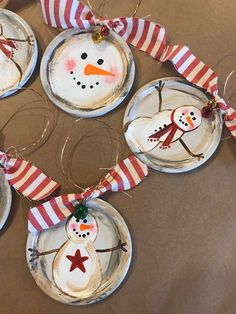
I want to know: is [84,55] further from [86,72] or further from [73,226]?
[73,226]

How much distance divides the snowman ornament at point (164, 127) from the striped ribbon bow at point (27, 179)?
0.15 metres

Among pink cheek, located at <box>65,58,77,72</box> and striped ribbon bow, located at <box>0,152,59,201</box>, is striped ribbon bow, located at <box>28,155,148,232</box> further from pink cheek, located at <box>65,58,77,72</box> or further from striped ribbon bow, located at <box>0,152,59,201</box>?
pink cheek, located at <box>65,58,77,72</box>

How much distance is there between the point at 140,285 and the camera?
2.18ft

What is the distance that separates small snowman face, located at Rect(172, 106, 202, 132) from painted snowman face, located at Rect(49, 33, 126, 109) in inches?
4.3

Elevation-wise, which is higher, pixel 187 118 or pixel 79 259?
pixel 187 118

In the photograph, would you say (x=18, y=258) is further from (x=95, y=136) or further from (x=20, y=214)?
(x=95, y=136)

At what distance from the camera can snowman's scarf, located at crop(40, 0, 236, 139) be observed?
0.69 meters

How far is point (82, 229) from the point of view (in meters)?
0.69

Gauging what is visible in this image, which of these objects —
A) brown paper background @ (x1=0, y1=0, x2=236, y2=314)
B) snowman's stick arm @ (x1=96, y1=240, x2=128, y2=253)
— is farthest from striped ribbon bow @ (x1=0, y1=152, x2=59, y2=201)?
snowman's stick arm @ (x1=96, y1=240, x2=128, y2=253)

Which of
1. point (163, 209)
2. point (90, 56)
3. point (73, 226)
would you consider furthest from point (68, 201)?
point (90, 56)

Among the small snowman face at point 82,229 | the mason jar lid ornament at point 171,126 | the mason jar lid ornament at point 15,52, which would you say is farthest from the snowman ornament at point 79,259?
the mason jar lid ornament at point 15,52

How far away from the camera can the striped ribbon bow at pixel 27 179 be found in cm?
70

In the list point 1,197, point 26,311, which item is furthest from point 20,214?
point 26,311

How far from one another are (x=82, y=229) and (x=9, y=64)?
1.03 feet
